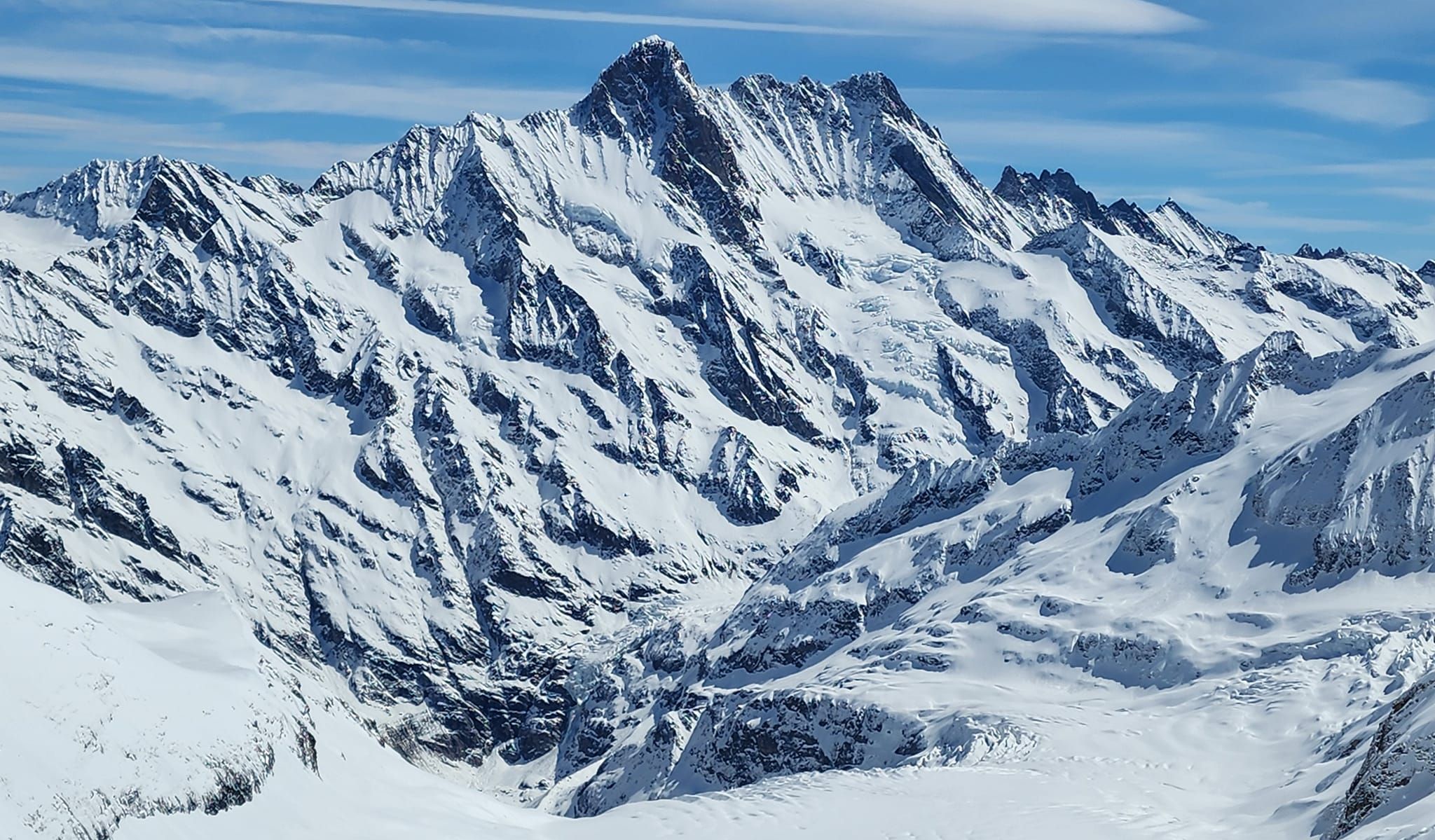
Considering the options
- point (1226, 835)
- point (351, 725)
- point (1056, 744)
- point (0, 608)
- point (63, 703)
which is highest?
point (0, 608)

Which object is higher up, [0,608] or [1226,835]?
[0,608]

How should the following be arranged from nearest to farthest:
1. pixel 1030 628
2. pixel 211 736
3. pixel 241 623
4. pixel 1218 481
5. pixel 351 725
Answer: pixel 211 736 → pixel 241 623 → pixel 351 725 → pixel 1030 628 → pixel 1218 481

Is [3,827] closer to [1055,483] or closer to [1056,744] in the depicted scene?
[1056,744]

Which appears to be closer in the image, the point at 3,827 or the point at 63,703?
the point at 3,827

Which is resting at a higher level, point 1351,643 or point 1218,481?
point 1218,481

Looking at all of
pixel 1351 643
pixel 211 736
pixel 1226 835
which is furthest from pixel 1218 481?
pixel 211 736

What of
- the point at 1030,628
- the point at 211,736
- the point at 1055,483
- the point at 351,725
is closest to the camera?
the point at 211,736

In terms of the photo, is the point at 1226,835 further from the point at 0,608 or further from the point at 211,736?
the point at 0,608

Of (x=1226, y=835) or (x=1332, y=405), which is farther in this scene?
(x=1332, y=405)

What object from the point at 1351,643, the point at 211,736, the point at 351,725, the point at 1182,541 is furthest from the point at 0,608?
the point at 1182,541
